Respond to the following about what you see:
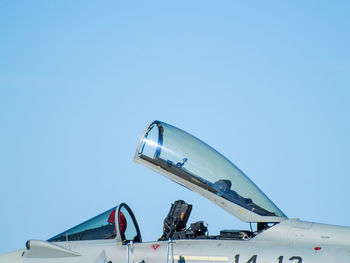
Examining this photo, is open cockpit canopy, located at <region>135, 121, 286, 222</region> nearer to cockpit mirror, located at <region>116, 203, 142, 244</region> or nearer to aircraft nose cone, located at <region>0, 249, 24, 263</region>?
cockpit mirror, located at <region>116, 203, 142, 244</region>

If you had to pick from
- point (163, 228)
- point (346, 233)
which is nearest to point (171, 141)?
point (163, 228)

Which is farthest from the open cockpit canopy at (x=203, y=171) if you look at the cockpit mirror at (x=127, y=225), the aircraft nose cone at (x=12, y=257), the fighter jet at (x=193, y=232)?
the aircraft nose cone at (x=12, y=257)

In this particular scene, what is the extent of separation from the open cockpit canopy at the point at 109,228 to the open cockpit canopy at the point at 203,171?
947 mm

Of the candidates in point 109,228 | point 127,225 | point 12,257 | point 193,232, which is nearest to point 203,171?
point 193,232

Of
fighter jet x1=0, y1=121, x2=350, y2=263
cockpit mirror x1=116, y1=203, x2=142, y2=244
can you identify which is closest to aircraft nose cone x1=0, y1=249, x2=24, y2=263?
fighter jet x1=0, y1=121, x2=350, y2=263

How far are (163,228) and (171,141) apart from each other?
1297 millimetres

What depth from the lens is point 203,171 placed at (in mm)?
10258

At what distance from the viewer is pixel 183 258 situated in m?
9.62

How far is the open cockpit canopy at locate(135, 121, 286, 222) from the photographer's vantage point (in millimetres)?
9992

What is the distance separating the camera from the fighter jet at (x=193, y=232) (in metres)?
9.26

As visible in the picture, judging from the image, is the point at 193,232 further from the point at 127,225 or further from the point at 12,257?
the point at 12,257

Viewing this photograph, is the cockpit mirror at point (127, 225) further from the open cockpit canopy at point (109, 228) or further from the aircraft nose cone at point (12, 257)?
the aircraft nose cone at point (12, 257)

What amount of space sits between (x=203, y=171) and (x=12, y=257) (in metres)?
3.23

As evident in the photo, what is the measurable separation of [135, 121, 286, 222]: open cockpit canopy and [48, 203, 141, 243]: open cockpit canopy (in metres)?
0.95
